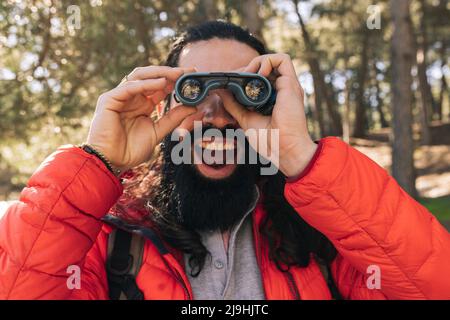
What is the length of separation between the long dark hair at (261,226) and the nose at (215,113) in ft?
1.75

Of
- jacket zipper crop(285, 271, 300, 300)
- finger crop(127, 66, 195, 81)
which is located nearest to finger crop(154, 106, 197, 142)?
finger crop(127, 66, 195, 81)

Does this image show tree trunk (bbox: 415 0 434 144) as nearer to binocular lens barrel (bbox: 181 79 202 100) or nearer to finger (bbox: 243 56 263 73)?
finger (bbox: 243 56 263 73)

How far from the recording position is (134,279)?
224 centimetres

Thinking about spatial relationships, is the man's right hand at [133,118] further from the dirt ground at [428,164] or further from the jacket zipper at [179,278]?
the dirt ground at [428,164]

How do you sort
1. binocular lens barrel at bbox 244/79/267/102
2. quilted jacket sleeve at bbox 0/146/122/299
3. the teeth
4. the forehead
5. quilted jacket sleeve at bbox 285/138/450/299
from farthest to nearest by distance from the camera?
the forehead, the teeth, binocular lens barrel at bbox 244/79/267/102, quilted jacket sleeve at bbox 285/138/450/299, quilted jacket sleeve at bbox 0/146/122/299

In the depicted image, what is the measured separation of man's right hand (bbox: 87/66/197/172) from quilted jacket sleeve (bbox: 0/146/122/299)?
177 millimetres

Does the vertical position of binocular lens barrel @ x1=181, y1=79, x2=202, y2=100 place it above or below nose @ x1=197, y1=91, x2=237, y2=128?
above

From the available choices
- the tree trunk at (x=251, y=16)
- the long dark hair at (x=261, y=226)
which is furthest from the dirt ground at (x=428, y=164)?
the long dark hair at (x=261, y=226)

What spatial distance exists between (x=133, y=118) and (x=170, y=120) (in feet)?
0.73

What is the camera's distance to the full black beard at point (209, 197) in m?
2.64

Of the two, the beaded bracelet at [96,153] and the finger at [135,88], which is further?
the finger at [135,88]

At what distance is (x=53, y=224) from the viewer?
1943 millimetres

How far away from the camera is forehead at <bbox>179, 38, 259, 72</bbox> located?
274 centimetres

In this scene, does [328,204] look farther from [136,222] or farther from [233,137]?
[136,222]
